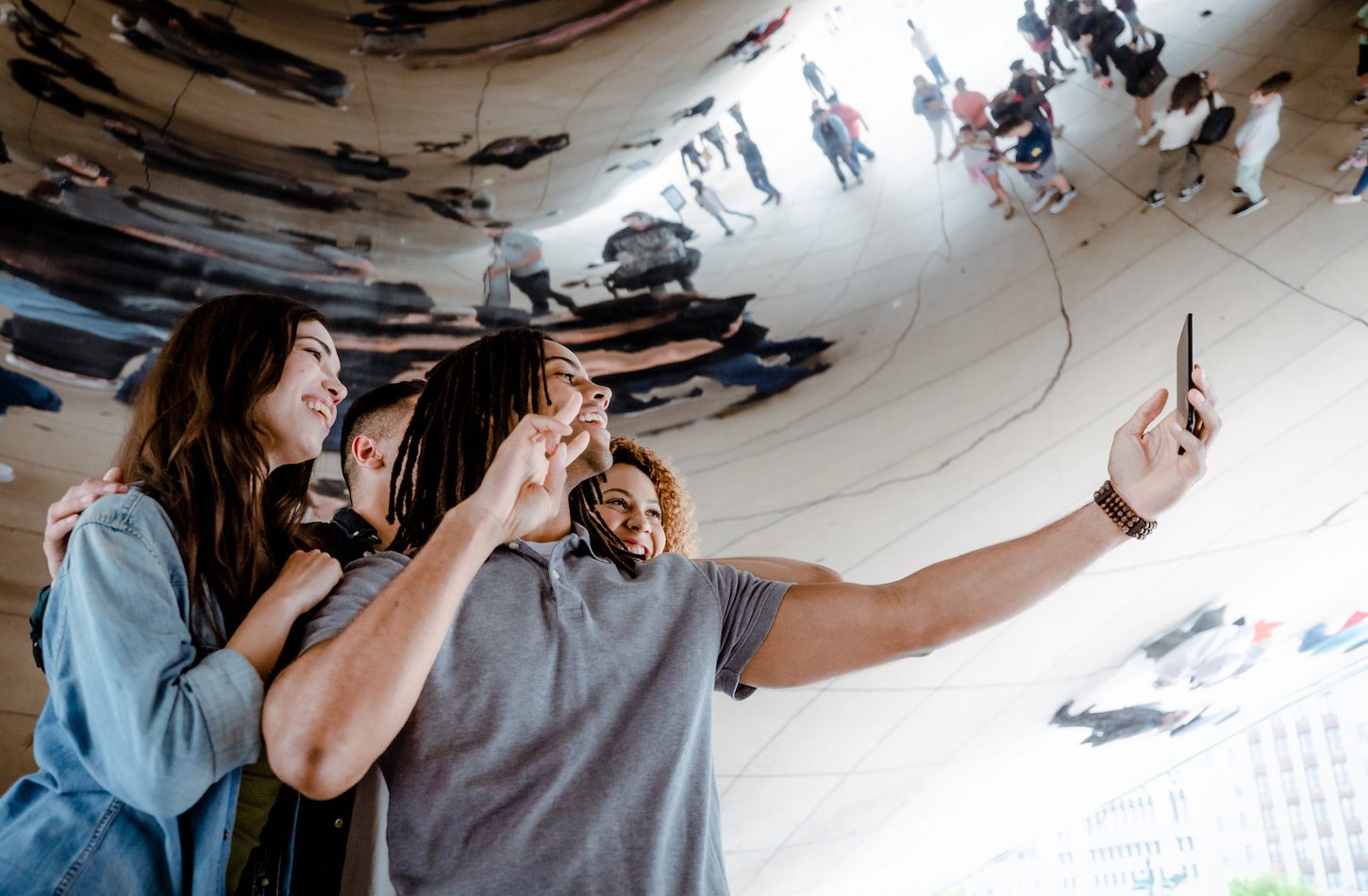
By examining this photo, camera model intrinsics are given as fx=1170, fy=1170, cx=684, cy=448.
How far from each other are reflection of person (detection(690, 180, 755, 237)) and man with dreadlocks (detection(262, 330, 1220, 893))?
6.78 ft

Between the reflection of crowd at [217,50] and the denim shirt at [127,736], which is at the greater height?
the reflection of crowd at [217,50]

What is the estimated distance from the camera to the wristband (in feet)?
4.66

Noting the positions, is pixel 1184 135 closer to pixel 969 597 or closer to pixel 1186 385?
pixel 1186 385

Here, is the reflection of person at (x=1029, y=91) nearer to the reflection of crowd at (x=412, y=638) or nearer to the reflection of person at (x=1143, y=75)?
the reflection of person at (x=1143, y=75)

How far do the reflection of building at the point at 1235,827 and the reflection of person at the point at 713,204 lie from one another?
417cm

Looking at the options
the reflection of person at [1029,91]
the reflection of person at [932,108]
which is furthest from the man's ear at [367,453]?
the reflection of person at [1029,91]

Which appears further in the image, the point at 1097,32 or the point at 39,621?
the point at 1097,32

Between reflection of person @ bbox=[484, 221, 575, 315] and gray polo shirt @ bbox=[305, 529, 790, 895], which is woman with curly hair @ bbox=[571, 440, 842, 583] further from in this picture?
reflection of person @ bbox=[484, 221, 575, 315]

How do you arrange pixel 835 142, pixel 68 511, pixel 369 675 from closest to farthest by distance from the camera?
pixel 369 675 < pixel 68 511 < pixel 835 142

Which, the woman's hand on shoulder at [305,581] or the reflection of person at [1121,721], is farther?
the reflection of person at [1121,721]

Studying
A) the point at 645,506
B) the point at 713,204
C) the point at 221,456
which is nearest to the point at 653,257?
the point at 713,204

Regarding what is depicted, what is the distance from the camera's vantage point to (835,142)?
3.56 m

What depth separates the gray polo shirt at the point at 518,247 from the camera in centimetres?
355

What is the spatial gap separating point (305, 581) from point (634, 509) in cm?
125
